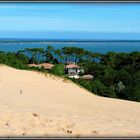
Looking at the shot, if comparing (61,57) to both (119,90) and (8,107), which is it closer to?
(119,90)

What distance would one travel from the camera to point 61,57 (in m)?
66.6

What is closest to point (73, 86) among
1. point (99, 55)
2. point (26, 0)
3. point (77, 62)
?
point (26, 0)

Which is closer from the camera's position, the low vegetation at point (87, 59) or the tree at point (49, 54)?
the low vegetation at point (87, 59)

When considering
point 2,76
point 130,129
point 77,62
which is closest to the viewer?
point 130,129

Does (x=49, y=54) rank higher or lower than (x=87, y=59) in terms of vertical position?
higher

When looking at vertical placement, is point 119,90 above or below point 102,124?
below

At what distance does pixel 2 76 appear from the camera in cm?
2019

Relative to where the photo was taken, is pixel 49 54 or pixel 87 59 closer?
pixel 49 54

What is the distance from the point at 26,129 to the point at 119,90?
24.0m

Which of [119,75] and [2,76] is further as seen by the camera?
[119,75]

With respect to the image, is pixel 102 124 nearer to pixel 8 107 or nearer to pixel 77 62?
pixel 8 107

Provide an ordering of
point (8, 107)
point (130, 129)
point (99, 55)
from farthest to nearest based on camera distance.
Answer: point (99, 55) < point (8, 107) < point (130, 129)

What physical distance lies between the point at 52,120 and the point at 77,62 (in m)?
61.4

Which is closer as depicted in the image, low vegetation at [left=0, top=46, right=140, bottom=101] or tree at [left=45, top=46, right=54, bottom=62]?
low vegetation at [left=0, top=46, right=140, bottom=101]
